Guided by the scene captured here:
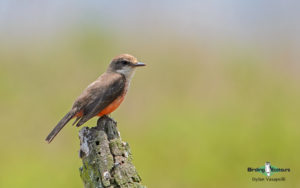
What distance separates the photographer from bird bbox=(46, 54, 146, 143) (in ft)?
20.2

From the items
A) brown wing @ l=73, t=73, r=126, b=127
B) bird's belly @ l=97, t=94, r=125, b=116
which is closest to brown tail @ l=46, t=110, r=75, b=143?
brown wing @ l=73, t=73, r=126, b=127

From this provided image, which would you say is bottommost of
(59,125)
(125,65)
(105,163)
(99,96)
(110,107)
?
(105,163)

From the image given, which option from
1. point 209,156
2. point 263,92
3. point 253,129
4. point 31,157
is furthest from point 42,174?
point 263,92

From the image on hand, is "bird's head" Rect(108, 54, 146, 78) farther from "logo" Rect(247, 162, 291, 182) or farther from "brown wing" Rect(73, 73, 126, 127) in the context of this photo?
"logo" Rect(247, 162, 291, 182)

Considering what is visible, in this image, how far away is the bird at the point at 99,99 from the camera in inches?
242

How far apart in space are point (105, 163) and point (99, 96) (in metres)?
2.35

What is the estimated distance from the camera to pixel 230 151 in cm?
758

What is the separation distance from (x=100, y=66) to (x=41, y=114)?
1.60m

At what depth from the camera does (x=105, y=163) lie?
4145mm

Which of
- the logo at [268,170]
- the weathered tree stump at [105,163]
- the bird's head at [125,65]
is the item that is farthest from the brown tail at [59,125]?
the logo at [268,170]

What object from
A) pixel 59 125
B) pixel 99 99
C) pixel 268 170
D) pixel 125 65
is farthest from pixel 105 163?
pixel 268 170

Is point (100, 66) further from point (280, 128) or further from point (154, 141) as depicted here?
point (280, 128)

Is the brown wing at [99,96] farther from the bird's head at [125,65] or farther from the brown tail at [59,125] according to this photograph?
the bird's head at [125,65]

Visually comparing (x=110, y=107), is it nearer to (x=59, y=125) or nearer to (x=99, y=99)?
(x=99, y=99)
